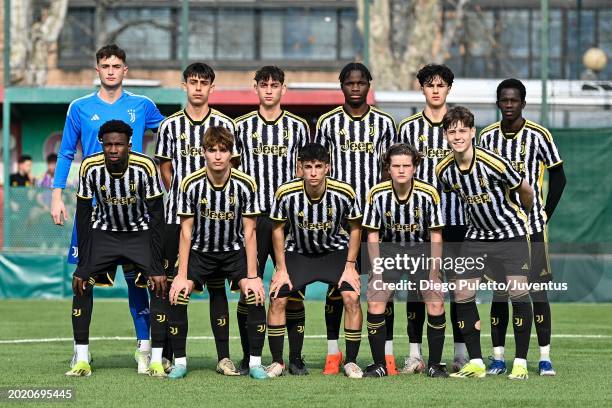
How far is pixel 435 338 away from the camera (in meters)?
10.1

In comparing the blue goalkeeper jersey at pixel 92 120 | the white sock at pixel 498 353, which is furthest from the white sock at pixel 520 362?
the blue goalkeeper jersey at pixel 92 120

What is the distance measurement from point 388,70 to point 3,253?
383 inches

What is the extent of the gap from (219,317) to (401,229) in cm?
157

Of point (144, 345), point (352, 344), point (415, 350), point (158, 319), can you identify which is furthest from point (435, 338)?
point (144, 345)

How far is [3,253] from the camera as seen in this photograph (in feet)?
65.2

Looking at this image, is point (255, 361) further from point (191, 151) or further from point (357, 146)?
point (357, 146)

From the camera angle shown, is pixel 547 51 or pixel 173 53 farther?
pixel 173 53

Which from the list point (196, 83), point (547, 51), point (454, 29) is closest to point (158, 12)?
point (454, 29)

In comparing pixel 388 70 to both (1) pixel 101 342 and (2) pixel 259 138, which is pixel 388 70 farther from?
(2) pixel 259 138

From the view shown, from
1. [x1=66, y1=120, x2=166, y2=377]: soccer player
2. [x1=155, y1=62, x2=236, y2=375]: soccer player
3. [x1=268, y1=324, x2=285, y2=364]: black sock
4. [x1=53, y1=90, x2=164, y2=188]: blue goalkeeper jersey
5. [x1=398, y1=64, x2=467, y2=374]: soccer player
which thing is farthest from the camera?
[x1=53, y1=90, x2=164, y2=188]: blue goalkeeper jersey

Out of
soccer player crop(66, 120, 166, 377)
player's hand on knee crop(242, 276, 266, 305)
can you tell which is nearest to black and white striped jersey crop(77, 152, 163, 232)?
soccer player crop(66, 120, 166, 377)

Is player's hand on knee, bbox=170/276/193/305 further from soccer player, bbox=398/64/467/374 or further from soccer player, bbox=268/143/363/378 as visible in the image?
soccer player, bbox=398/64/467/374

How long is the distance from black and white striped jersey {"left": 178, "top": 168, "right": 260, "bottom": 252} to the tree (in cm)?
1601

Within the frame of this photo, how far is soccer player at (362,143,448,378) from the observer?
32.8 ft
